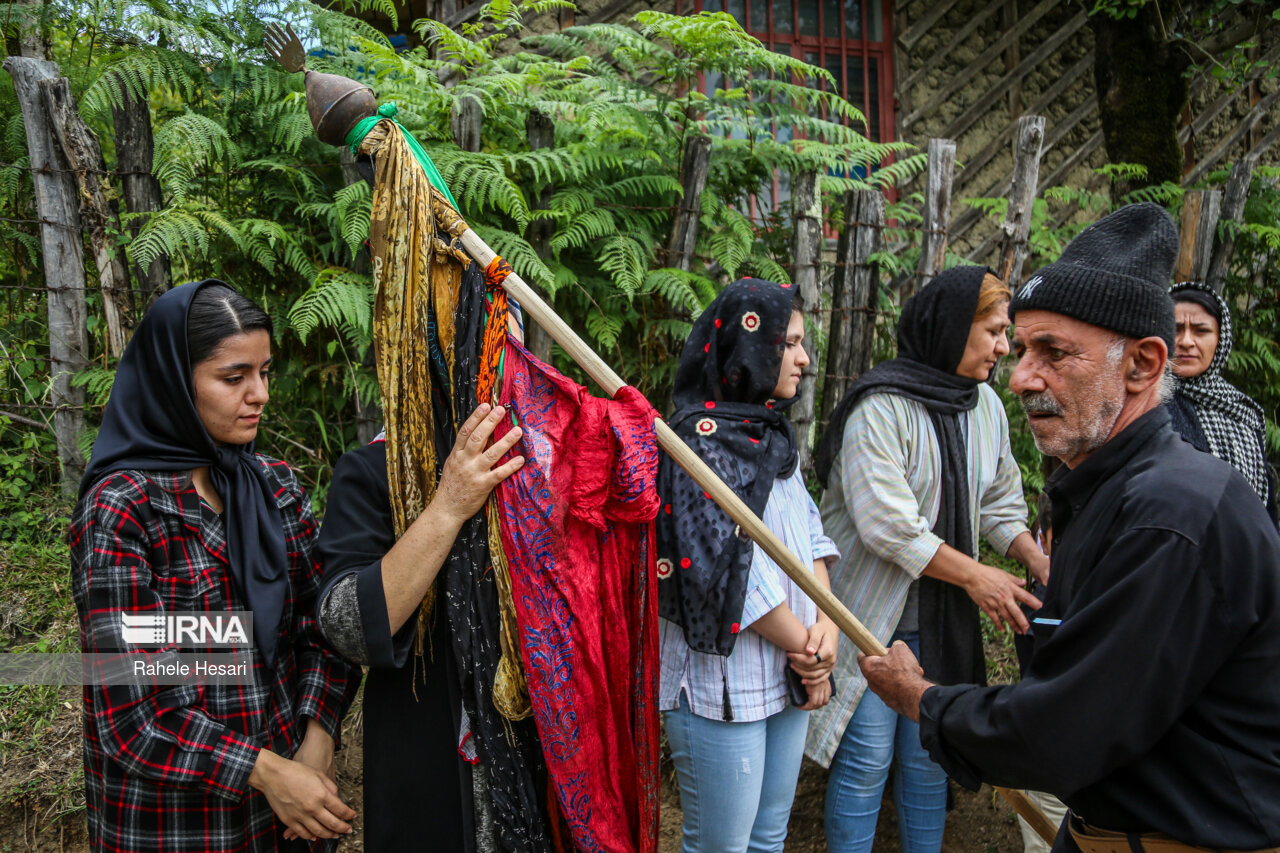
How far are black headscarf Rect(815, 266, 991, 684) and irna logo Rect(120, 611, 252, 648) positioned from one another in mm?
1968

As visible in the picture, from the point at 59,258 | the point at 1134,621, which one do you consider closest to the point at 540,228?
the point at 59,258

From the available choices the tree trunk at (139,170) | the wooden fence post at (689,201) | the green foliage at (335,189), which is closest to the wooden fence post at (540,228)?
the green foliage at (335,189)

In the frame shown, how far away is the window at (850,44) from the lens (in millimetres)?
8172

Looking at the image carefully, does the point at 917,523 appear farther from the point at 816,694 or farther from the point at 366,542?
the point at 366,542

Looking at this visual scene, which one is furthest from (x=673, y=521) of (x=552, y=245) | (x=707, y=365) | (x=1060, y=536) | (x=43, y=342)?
(x=43, y=342)

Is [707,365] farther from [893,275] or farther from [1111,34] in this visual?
[1111,34]

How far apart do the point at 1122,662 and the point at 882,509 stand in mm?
1310

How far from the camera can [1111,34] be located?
275 inches

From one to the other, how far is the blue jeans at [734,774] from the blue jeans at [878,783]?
1.37 feet

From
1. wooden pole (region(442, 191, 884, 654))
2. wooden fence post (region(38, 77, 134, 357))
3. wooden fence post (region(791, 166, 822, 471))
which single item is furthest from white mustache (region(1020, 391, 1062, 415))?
wooden fence post (region(38, 77, 134, 357))

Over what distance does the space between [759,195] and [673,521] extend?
251 centimetres

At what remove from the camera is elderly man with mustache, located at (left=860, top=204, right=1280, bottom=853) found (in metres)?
1.37

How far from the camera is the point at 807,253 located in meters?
3.91

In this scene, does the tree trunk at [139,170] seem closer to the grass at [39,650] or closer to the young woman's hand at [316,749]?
the grass at [39,650]
